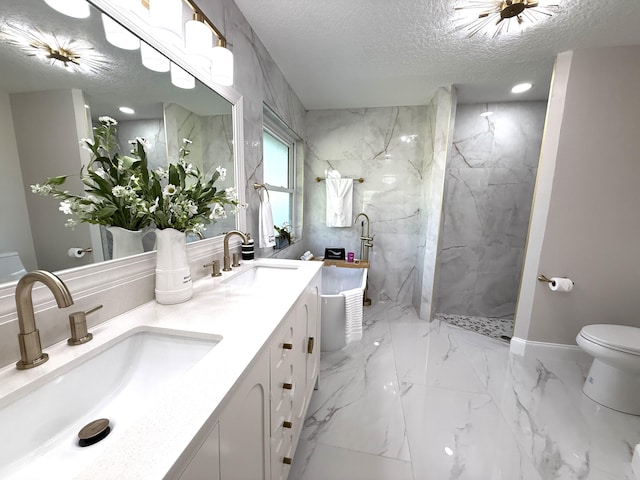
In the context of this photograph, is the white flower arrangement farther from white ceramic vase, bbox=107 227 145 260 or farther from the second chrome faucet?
the second chrome faucet

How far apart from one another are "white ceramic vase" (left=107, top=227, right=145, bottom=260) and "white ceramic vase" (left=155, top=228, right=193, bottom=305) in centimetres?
8

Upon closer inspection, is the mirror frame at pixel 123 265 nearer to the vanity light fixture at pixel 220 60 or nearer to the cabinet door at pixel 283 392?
the vanity light fixture at pixel 220 60

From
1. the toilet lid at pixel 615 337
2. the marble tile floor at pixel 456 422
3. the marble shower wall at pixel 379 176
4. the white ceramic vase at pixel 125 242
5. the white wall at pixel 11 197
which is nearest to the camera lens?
the white wall at pixel 11 197

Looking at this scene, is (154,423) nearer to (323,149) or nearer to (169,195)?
(169,195)

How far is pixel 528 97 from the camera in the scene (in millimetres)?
2549

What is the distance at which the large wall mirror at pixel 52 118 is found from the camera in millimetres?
610

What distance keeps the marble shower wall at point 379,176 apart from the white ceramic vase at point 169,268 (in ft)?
8.07

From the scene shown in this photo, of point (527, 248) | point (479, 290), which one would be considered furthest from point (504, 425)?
point (479, 290)

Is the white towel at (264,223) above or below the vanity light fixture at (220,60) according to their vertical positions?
below

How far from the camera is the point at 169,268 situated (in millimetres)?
941

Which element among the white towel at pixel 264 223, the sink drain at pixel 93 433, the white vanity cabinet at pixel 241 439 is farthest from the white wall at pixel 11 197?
the white towel at pixel 264 223

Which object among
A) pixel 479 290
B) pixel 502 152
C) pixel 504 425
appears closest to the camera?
pixel 504 425

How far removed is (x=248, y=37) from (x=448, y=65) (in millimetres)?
1630

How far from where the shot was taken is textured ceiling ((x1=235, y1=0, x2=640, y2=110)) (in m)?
1.46
